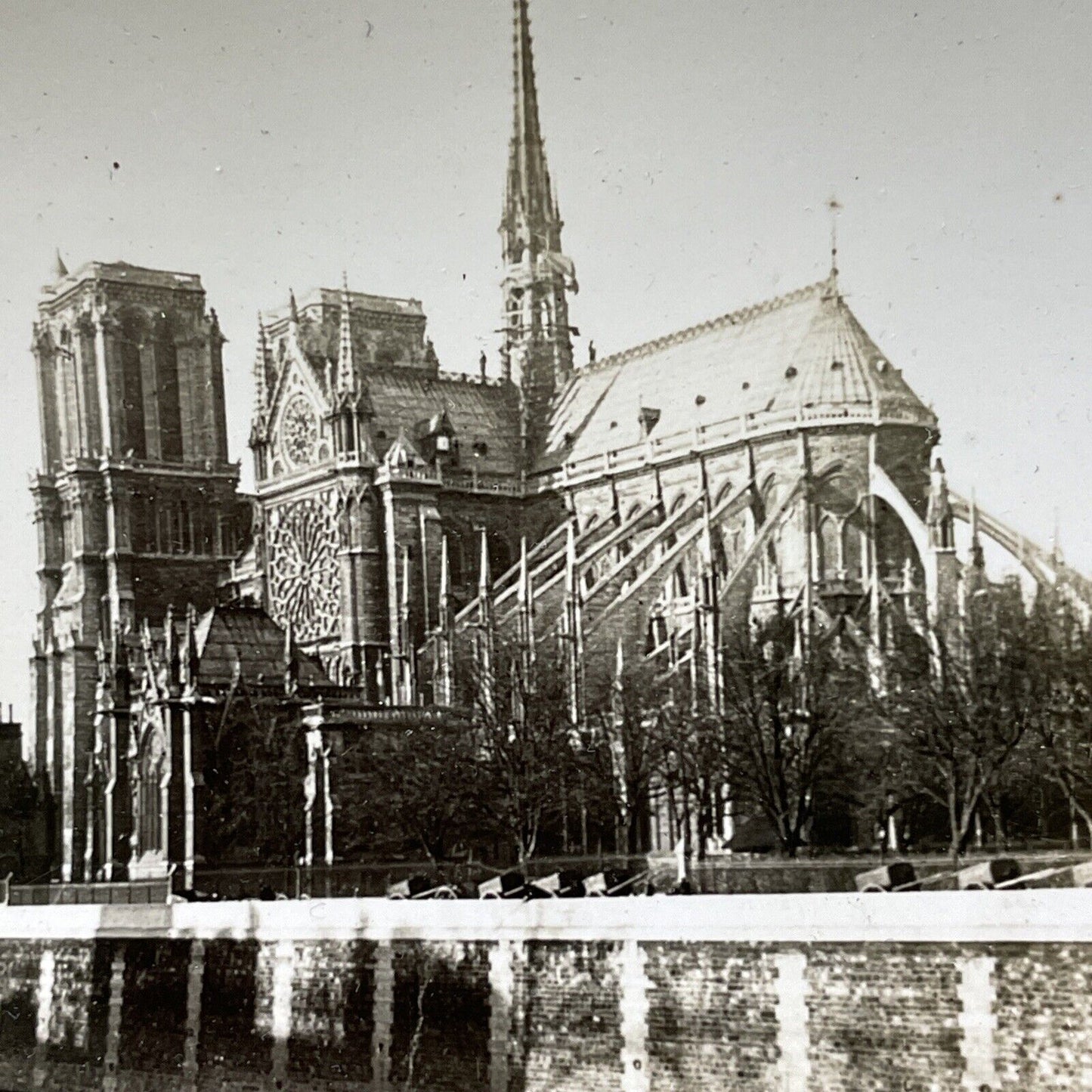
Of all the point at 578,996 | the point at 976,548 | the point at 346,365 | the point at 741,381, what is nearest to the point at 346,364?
the point at 346,365

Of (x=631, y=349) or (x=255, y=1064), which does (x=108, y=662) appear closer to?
(x=631, y=349)

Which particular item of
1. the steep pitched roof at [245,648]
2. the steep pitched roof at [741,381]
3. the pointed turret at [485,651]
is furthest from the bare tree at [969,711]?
the steep pitched roof at [245,648]

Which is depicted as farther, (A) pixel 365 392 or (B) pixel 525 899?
(A) pixel 365 392

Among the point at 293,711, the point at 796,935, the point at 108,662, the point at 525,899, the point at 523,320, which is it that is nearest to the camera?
the point at 796,935

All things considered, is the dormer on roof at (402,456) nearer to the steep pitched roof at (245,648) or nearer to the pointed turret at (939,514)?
the steep pitched roof at (245,648)

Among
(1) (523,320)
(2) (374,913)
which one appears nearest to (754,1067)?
(2) (374,913)
